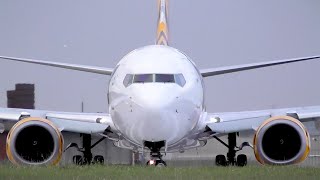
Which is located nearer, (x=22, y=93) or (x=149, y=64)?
(x=149, y=64)

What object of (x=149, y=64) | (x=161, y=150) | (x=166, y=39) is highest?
(x=166, y=39)

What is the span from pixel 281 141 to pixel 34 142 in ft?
24.3

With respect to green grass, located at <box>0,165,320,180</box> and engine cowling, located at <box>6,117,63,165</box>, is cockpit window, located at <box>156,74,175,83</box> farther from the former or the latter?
green grass, located at <box>0,165,320,180</box>

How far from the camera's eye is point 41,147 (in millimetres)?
29094

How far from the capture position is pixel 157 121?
85.5 ft

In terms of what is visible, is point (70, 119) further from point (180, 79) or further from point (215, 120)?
point (180, 79)

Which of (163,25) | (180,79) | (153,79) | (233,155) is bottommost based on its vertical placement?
(233,155)

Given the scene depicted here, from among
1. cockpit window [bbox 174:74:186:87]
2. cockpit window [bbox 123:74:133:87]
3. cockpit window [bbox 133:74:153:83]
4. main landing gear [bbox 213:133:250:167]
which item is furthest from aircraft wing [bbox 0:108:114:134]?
main landing gear [bbox 213:133:250:167]

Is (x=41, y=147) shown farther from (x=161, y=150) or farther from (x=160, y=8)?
(x=160, y=8)

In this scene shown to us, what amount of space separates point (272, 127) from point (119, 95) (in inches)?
180

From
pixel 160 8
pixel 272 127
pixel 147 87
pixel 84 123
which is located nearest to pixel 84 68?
pixel 84 123

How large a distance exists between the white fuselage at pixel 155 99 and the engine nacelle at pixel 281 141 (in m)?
2.09

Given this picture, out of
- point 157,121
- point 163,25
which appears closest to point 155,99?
point 157,121

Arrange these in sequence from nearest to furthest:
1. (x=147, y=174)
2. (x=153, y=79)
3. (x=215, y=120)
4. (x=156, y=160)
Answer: (x=147, y=174) < (x=156, y=160) < (x=153, y=79) < (x=215, y=120)
